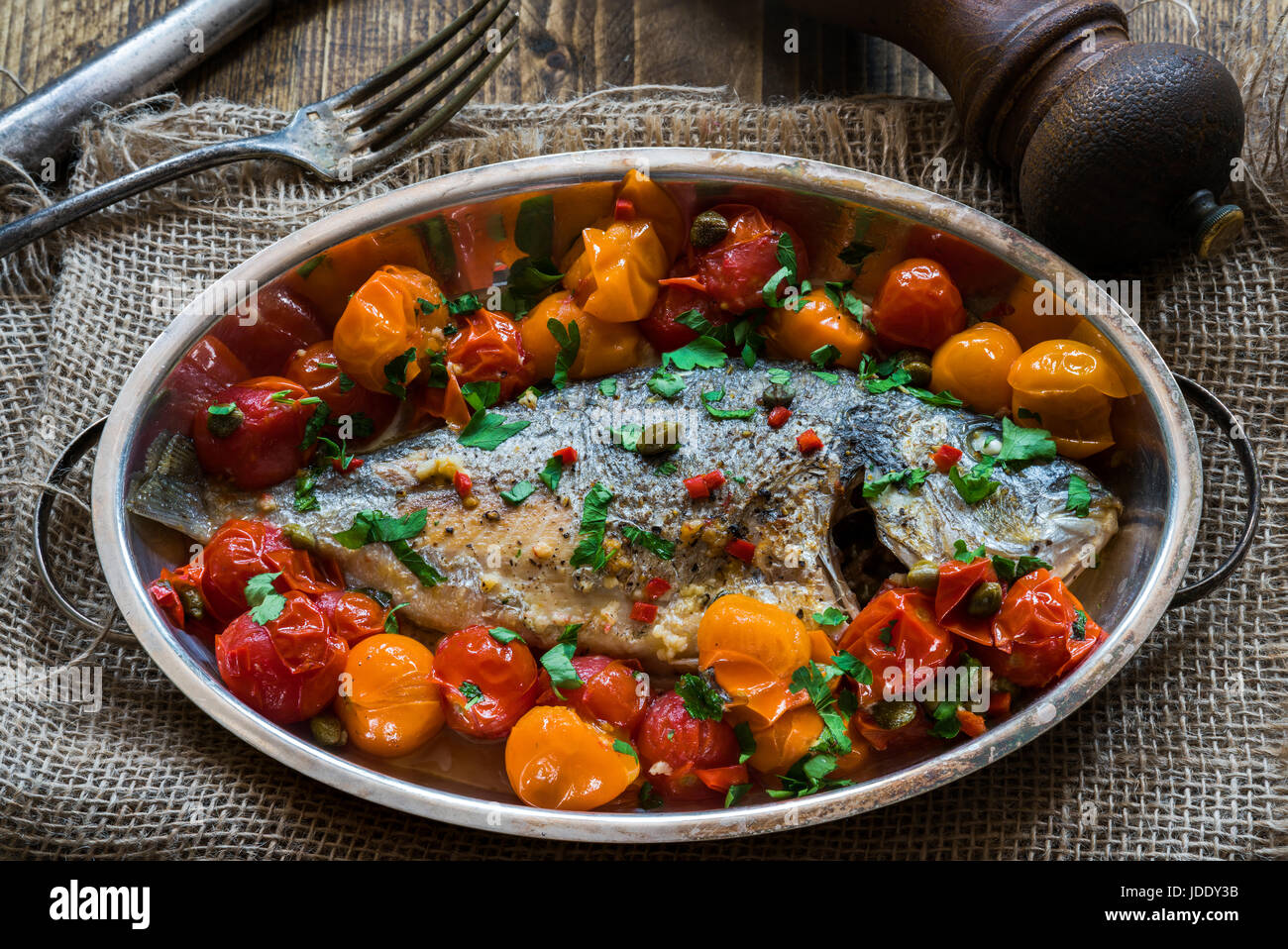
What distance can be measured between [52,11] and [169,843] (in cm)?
241

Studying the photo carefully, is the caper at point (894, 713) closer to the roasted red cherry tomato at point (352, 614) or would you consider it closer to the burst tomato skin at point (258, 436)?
the roasted red cherry tomato at point (352, 614)

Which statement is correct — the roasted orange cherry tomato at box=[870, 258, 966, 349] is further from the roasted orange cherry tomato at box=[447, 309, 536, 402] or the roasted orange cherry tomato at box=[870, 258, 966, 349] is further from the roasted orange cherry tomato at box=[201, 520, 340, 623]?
the roasted orange cherry tomato at box=[201, 520, 340, 623]

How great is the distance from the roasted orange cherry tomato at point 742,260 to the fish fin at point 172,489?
1269 mm

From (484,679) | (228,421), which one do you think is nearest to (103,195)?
(228,421)

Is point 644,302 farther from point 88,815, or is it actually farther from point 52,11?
point 52,11

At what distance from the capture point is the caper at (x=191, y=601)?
2.29 metres

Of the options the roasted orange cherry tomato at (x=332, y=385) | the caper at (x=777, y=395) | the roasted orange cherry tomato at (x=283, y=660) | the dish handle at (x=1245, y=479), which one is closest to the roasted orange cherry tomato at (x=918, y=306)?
the caper at (x=777, y=395)

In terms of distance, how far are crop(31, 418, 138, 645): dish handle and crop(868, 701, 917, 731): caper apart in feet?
5.59

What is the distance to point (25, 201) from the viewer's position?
2723 millimetres

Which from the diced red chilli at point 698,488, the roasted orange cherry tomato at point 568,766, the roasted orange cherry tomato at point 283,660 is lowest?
the roasted orange cherry tomato at point 568,766

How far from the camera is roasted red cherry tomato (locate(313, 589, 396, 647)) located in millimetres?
2283

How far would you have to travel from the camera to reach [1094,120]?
2215mm

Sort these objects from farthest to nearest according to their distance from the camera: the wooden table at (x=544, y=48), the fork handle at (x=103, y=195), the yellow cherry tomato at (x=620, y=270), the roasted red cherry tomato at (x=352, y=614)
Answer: the wooden table at (x=544, y=48), the fork handle at (x=103, y=195), the yellow cherry tomato at (x=620, y=270), the roasted red cherry tomato at (x=352, y=614)

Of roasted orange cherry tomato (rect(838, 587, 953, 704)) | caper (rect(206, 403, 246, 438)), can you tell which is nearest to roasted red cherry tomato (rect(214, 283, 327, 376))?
caper (rect(206, 403, 246, 438))
